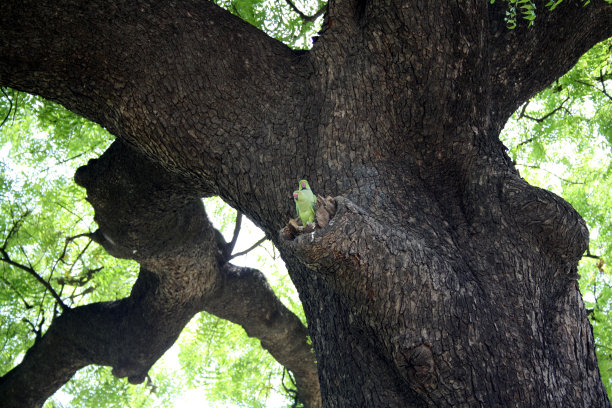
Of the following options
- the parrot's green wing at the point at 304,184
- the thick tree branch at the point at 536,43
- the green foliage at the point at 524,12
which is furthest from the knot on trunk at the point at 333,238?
the thick tree branch at the point at 536,43

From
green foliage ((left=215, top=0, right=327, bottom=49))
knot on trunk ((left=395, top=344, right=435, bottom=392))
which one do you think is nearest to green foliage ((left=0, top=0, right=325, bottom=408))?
green foliage ((left=215, top=0, right=327, bottom=49))

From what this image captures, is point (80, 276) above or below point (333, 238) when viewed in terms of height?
above

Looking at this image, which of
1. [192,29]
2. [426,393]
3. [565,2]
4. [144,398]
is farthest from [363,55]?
[144,398]

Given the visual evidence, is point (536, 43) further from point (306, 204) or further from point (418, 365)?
point (418, 365)

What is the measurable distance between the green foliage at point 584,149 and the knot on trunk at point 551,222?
3.25 m

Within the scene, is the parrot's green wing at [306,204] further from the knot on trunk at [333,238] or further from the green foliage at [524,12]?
the green foliage at [524,12]

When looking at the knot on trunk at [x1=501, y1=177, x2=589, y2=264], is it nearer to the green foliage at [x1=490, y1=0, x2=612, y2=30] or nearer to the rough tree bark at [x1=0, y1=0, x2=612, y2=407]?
the rough tree bark at [x1=0, y1=0, x2=612, y2=407]

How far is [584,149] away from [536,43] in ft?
16.0

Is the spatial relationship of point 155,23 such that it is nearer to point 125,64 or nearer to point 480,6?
point 125,64

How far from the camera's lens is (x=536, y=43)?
13.3 ft

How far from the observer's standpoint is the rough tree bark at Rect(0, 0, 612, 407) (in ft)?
9.01

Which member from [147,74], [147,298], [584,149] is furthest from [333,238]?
[584,149]

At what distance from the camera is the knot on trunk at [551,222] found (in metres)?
3.18

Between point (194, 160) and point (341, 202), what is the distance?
143cm
